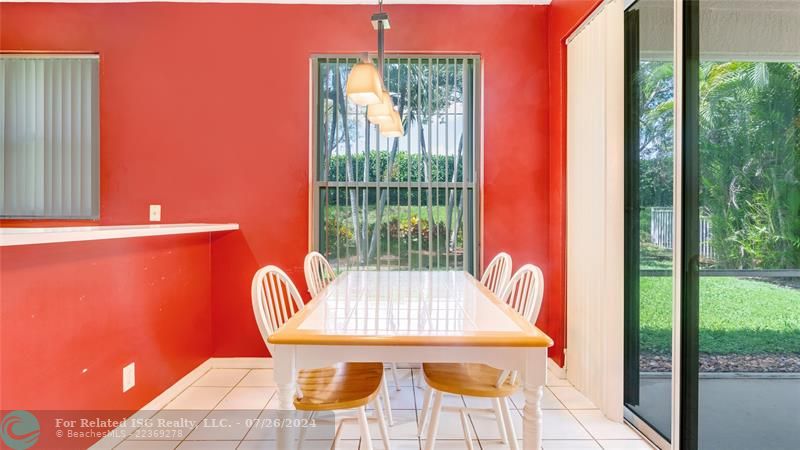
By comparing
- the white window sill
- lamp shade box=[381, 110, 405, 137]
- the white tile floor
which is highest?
lamp shade box=[381, 110, 405, 137]

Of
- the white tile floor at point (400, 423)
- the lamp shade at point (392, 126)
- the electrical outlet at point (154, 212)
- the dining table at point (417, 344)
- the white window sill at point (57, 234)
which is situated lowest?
the white tile floor at point (400, 423)

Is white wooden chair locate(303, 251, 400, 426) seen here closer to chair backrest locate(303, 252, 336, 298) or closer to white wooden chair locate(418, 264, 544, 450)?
chair backrest locate(303, 252, 336, 298)

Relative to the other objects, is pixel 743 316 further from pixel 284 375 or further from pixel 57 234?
pixel 57 234

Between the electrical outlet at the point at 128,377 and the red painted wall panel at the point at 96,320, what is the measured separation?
0.09ft

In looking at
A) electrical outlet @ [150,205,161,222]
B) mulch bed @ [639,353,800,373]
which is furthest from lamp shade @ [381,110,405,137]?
electrical outlet @ [150,205,161,222]

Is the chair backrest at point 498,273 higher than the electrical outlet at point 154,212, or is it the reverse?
the electrical outlet at point 154,212

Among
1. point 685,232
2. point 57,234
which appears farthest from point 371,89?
point 685,232

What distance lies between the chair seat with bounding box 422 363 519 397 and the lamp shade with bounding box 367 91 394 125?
3.71ft

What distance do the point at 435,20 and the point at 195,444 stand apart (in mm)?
2950

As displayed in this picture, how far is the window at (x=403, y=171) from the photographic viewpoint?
301 cm

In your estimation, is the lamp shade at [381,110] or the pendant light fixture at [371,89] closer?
the pendant light fixture at [371,89]

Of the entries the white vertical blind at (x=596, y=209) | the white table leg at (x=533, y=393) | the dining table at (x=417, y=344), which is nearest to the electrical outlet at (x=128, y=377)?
the dining table at (x=417, y=344)

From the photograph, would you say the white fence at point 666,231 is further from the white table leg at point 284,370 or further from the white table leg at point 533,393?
the white table leg at point 284,370

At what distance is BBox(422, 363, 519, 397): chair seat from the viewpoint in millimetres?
1585
